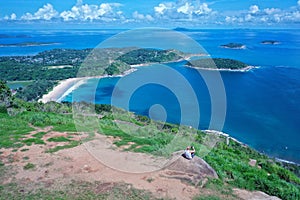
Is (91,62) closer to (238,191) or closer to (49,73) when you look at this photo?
(49,73)

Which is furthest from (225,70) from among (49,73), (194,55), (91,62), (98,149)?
(98,149)

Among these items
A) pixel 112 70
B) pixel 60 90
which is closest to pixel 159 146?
pixel 60 90

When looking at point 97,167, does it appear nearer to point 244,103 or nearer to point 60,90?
point 244,103

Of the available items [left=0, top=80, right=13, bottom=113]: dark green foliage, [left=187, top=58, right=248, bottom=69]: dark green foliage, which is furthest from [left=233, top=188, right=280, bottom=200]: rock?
[left=187, top=58, right=248, bottom=69]: dark green foliage

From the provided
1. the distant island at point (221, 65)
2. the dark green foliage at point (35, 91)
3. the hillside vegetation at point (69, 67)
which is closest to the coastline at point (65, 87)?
the distant island at point (221, 65)

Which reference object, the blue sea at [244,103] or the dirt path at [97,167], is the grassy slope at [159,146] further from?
the blue sea at [244,103]

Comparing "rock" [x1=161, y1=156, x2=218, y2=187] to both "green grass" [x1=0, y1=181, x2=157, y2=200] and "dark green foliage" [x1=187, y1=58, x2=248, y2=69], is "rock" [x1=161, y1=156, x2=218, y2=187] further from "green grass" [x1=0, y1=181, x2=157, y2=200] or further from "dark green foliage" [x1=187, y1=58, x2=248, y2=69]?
"dark green foliage" [x1=187, y1=58, x2=248, y2=69]
